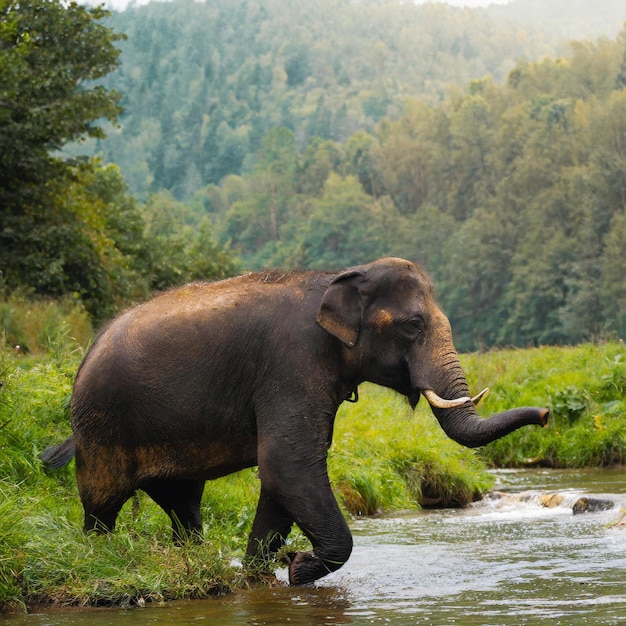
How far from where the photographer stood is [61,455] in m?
9.47

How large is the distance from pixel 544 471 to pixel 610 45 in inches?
5242

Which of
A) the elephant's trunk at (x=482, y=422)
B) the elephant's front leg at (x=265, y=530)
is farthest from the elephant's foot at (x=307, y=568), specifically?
the elephant's trunk at (x=482, y=422)

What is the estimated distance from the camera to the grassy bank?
8.02 meters

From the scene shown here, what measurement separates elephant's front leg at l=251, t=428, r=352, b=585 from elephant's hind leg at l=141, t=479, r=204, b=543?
1.10 metres

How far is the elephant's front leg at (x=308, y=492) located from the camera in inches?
317

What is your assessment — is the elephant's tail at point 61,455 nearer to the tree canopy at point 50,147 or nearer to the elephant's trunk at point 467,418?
the elephant's trunk at point 467,418

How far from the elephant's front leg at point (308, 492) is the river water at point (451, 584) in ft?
1.16

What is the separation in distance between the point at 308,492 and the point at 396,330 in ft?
4.08

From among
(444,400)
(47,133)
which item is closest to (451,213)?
(47,133)

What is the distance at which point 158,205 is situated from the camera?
141625mm

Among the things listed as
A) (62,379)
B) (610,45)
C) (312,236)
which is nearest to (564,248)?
(312,236)

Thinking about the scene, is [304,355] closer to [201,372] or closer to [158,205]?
[201,372]

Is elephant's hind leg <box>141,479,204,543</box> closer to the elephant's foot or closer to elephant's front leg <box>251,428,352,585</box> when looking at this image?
the elephant's foot

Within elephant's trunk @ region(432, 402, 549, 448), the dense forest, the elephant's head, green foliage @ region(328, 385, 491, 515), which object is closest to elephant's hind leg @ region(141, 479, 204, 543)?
the elephant's head
